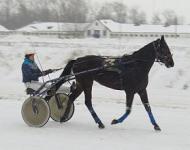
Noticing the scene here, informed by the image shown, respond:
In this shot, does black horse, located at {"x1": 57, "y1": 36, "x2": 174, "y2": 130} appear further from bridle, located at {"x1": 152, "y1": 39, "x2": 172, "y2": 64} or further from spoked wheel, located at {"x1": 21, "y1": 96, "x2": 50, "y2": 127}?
spoked wheel, located at {"x1": 21, "y1": 96, "x2": 50, "y2": 127}

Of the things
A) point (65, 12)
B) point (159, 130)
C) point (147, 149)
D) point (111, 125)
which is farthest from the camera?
point (65, 12)

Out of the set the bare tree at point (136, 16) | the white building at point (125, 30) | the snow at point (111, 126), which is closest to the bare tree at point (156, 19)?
the bare tree at point (136, 16)

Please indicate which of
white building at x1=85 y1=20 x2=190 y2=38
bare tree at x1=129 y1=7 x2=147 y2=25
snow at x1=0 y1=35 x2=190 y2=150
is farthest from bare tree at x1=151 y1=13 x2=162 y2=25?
snow at x1=0 y1=35 x2=190 y2=150

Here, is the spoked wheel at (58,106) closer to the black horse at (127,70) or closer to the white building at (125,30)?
the black horse at (127,70)

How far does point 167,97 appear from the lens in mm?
17078

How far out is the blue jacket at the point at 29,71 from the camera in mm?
11242

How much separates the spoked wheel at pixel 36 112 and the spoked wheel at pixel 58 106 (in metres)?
0.71

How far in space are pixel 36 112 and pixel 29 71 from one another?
0.94 meters

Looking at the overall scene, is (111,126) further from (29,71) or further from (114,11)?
(114,11)

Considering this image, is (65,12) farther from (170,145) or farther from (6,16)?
(170,145)

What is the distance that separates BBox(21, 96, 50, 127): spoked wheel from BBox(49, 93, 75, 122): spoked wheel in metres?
0.71

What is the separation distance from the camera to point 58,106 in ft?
38.3

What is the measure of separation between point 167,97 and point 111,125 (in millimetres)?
6071

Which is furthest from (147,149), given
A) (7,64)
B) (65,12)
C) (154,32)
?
(65,12)
